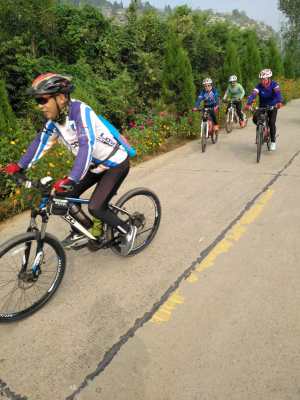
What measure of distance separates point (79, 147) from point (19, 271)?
1306 millimetres

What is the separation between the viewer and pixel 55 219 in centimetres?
539

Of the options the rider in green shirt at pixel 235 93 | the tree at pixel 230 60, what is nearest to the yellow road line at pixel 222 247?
the rider in green shirt at pixel 235 93

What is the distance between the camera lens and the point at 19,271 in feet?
10.6

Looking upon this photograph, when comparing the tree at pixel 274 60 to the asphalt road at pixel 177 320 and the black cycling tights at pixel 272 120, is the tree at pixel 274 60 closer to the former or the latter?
the black cycling tights at pixel 272 120

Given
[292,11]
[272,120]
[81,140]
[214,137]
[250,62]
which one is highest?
[292,11]

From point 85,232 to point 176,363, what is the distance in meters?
1.62

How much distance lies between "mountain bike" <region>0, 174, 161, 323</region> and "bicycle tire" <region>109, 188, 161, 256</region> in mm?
89

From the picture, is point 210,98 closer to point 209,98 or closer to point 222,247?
point 209,98

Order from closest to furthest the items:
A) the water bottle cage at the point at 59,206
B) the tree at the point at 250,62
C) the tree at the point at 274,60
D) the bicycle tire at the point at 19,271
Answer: the bicycle tire at the point at 19,271, the water bottle cage at the point at 59,206, the tree at the point at 250,62, the tree at the point at 274,60

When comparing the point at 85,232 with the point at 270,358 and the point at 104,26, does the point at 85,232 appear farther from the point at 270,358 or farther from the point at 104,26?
the point at 104,26

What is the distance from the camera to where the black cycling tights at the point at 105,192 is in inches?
142

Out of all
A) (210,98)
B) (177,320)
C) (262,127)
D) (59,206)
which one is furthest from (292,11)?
(177,320)

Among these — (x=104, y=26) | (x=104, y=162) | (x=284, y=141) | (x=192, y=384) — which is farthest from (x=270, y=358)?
(x=104, y=26)

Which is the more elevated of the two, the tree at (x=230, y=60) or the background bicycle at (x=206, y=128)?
the tree at (x=230, y=60)
